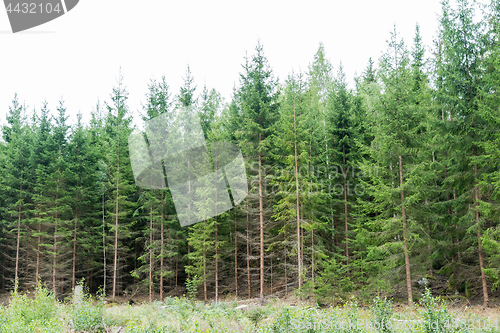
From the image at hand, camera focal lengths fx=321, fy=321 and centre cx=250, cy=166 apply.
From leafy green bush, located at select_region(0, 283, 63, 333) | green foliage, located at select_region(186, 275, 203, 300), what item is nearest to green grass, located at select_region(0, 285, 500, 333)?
leafy green bush, located at select_region(0, 283, 63, 333)

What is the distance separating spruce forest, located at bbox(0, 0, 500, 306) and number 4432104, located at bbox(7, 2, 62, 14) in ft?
33.3

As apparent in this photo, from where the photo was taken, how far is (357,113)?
19922 mm

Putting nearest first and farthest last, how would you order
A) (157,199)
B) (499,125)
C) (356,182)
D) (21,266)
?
(499,125)
(356,182)
(157,199)
(21,266)

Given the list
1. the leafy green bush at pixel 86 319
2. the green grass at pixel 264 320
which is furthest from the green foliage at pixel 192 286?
the leafy green bush at pixel 86 319

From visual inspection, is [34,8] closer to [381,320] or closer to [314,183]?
[381,320]

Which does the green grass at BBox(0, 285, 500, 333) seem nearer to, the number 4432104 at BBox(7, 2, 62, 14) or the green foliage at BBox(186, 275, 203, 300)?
the green foliage at BBox(186, 275, 203, 300)

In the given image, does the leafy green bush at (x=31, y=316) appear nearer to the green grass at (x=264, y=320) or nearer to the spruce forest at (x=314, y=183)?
the green grass at (x=264, y=320)

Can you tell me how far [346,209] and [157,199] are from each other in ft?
42.6

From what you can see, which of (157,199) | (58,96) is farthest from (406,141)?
(58,96)

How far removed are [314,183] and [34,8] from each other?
13.7 m

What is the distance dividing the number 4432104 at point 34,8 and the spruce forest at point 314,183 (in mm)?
10137

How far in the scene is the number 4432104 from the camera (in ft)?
33.7

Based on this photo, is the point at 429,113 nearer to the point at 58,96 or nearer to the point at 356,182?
the point at 356,182

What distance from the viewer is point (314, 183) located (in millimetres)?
17000
